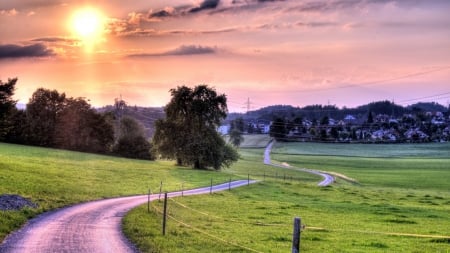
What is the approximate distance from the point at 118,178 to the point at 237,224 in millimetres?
32830

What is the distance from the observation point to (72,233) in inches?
814

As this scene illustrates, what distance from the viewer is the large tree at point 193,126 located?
292ft

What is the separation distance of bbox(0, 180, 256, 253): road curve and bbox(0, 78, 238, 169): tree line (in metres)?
32.6

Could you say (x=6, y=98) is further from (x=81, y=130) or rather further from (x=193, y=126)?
(x=81, y=130)

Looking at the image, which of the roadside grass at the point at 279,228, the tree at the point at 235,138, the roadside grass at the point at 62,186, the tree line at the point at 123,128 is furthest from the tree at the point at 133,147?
the tree at the point at 235,138

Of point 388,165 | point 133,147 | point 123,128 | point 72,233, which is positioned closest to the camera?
point 72,233

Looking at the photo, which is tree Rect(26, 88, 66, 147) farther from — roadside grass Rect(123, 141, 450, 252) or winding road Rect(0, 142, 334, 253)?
winding road Rect(0, 142, 334, 253)

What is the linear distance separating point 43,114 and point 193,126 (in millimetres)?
45300

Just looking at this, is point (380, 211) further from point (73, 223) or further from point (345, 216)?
point (73, 223)

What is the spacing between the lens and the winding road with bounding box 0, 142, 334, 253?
1747 centimetres

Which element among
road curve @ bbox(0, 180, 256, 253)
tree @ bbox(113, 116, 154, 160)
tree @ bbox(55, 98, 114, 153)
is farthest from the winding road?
tree @ bbox(55, 98, 114, 153)

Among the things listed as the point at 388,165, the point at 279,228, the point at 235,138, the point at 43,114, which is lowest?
the point at 388,165

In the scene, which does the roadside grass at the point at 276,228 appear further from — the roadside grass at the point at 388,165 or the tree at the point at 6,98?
the roadside grass at the point at 388,165

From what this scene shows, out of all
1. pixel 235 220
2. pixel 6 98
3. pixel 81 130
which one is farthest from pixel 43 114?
pixel 235 220
